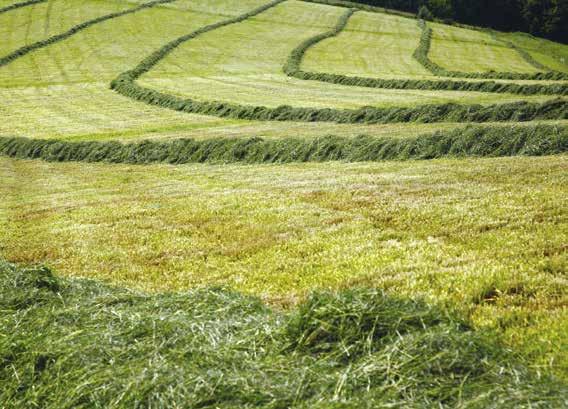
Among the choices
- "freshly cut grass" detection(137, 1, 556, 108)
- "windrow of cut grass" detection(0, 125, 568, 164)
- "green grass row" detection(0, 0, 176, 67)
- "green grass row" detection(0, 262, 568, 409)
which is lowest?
"green grass row" detection(0, 0, 176, 67)

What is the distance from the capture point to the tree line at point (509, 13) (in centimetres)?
9575

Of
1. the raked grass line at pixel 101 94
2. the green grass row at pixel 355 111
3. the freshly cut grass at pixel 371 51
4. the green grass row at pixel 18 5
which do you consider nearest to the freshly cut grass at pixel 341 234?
the green grass row at pixel 355 111

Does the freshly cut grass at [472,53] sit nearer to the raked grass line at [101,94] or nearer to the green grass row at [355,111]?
the green grass row at [355,111]

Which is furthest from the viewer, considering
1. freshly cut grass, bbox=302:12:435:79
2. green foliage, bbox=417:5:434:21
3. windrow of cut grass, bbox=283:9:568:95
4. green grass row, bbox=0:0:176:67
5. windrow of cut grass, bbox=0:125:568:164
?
green foliage, bbox=417:5:434:21

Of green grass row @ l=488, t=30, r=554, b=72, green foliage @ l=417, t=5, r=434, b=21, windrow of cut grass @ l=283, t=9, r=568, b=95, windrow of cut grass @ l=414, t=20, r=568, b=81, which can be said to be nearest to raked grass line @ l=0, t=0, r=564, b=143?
windrow of cut grass @ l=283, t=9, r=568, b=95

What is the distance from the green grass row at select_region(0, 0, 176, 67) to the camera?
6045cm

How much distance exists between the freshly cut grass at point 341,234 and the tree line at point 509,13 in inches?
3508

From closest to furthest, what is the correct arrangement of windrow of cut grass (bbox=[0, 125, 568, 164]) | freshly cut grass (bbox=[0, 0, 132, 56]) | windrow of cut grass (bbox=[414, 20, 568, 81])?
windrow of cut grass (bbox=[0, 125, 568, 164])
windrow of cut grass (bbox=[414, 20, 568, 81])
freshly cut grass (bbox=[0, 0, 132, 56])

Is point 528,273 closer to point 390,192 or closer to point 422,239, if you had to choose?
point 422,239

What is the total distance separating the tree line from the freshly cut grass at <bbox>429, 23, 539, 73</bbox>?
19292mm

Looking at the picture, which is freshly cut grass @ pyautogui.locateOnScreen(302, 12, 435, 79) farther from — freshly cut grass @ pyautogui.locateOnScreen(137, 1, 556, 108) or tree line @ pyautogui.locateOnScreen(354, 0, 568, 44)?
tree line @ pyautogui.locateOnScreen(354, 0, 568, 44)

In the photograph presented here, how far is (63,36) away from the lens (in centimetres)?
6869

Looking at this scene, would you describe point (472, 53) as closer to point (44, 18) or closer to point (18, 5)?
point (44, 18)

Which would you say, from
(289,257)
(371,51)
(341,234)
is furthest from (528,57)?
(289,257)
